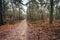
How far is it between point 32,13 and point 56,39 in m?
36.9

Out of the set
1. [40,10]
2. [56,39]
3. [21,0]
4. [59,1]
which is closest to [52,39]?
[56,39]

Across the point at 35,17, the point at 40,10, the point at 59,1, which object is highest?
the point at 59,1

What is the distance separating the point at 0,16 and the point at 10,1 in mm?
15180

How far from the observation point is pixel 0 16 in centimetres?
2203

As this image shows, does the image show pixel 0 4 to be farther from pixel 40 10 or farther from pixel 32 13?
pixel 32 13

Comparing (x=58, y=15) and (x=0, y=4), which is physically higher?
(x=0, y=4)

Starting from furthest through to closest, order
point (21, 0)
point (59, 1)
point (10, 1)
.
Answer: point (10, 1), point (21, 0), point (59, 1)

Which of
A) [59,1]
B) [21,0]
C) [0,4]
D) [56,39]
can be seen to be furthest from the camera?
[21,0]

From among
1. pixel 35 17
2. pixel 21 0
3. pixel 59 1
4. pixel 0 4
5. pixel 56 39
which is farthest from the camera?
pixel 35 17

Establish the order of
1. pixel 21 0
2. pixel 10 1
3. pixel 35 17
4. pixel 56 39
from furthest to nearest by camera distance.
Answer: pixel 35 17 < pixel 10 1 < pixel 21 0 < pixel 56 39

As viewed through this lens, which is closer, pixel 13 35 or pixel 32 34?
pixel 13 35

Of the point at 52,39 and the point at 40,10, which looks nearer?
the point at 52,39

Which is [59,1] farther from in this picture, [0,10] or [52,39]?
[52,39]

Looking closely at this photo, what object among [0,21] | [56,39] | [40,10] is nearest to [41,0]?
[40,10]
